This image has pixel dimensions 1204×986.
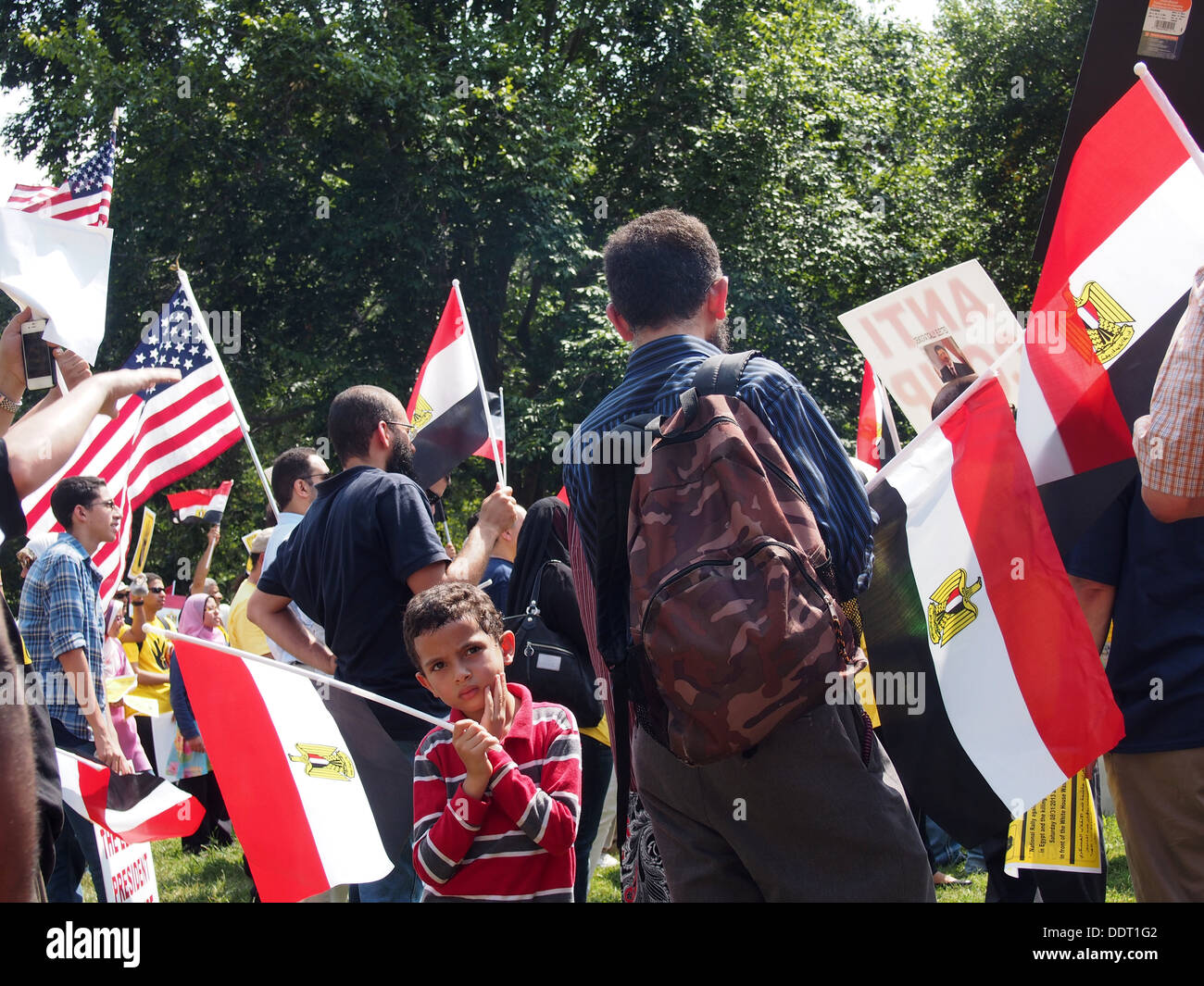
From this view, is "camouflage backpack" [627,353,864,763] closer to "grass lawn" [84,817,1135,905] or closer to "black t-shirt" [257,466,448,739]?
"black t-shirt" [257,466,448,739]

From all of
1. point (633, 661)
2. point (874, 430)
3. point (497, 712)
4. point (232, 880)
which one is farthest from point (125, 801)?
point (874, 430)

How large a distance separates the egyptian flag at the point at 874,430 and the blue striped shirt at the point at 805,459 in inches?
164

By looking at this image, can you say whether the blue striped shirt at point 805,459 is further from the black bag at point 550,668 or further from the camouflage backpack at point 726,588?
the black bag at point 550,668

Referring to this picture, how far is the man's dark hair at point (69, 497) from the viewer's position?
5.15 m

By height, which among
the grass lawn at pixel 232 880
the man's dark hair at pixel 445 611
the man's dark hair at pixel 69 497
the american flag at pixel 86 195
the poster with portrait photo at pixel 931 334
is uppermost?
the american flag at pixel 86 195

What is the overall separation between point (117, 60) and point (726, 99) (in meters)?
9.63

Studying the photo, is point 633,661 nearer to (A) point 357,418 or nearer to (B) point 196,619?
(A) point 357,418

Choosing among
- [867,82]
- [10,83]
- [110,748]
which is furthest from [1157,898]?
[867,82]

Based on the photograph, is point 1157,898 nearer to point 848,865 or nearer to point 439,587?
point 848,865

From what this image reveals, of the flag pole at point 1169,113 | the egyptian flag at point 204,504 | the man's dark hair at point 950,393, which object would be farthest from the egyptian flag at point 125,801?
the egyptian flag at point 204,504

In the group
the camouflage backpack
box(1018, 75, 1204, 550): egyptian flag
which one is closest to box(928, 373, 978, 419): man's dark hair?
box(1018, 75, 1204, 550): egyptian flag

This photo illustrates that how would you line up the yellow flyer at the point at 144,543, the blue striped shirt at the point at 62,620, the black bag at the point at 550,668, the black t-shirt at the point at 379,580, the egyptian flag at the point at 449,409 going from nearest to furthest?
1. the black t-shirt at the point at 379,580
2. the black bag at the point at 550,668
3. the blue striped shirt at the point at 62,620
4. the egyptian flag at the point at 449,409
5. the yellow flyer at the point at 144,543

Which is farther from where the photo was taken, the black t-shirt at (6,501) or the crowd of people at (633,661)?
the black t-shirt at (6,501)

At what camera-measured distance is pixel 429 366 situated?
253 inches
